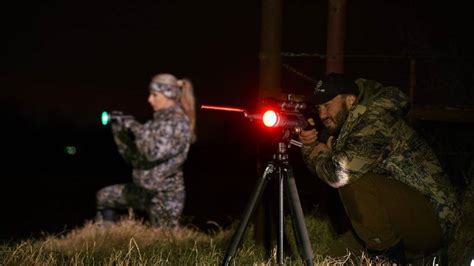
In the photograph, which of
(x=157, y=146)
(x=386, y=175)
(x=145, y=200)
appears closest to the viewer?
(x=386, y=175)

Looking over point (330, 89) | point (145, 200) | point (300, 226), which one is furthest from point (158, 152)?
point (300, 226)

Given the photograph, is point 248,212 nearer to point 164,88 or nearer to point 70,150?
point 164,88

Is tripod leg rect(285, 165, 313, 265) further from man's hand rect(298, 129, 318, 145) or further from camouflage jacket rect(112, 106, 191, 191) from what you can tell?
camouflage jacket rect(112, 106, 191, 191)

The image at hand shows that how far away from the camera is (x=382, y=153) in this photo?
4.62m

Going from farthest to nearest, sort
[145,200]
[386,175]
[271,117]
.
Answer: [145,200] < [386,175] < [271,117]

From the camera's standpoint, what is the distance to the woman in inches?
253

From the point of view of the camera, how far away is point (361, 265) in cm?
468

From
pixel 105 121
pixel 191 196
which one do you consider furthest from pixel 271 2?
pixel 191 196

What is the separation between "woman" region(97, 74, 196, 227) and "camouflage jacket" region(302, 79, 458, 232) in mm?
1952

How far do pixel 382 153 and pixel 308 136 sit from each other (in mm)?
432

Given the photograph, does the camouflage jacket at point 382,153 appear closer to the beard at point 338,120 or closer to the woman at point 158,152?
the beard at point 338,120

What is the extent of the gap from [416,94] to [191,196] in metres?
4.34

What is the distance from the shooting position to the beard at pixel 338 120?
15.9 ft

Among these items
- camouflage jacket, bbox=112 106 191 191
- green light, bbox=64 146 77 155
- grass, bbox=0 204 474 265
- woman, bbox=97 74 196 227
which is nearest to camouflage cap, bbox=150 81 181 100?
woman, bbox=97 74 196 227
